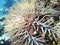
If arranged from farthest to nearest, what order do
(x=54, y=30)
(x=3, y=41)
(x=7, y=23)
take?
1. (x=3, y=41)
2. (x=7, y=23)
3. (x=54, y=30)

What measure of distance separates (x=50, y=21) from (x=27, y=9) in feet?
0.95

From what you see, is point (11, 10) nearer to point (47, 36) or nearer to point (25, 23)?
point (25, 23)

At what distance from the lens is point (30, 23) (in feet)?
6.36

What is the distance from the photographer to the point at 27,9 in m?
1.97

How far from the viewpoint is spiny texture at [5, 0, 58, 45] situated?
1.90m

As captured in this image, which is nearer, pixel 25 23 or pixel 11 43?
pixel 25 23

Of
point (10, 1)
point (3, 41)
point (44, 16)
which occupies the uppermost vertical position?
point (10, 1)

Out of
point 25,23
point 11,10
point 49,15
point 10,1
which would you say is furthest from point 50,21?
point 10,1

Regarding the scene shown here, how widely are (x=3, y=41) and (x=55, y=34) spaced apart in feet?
2.29

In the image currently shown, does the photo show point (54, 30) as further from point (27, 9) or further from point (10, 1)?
point (10, 1)

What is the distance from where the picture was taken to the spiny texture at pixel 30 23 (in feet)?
6.22

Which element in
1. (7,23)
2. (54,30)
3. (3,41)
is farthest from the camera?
(3,41)

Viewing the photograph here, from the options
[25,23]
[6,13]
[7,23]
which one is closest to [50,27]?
[25,23]

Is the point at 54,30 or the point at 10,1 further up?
the point at 10,1
